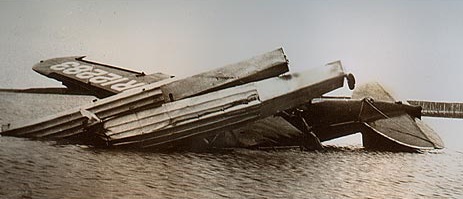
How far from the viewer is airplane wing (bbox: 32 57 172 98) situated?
4.24 ft

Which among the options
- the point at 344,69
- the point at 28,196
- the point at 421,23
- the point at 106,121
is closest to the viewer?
the point at 28,196

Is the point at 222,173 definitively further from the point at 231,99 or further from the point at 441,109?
the point at 441,109

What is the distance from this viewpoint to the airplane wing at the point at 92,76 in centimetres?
129

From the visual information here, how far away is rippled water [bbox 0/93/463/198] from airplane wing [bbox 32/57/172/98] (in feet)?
0.20

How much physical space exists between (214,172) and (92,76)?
39 cm

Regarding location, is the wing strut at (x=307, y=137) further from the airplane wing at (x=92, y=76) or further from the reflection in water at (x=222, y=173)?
the airplane wing at (x=92, y=76)


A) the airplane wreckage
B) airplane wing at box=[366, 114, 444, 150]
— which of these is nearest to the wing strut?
the airplane wreckage

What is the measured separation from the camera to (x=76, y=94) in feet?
4.25

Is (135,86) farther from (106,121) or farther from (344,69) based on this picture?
(344,69)

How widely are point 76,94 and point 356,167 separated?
720 mm

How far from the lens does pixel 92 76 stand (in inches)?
52.7

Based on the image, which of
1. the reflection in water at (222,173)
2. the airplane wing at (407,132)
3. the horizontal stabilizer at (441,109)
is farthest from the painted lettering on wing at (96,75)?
the horizontal stabilizer at (441,109)

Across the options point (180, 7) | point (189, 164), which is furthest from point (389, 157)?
point (180, 7)

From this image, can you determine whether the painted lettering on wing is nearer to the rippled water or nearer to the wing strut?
the rippled water
